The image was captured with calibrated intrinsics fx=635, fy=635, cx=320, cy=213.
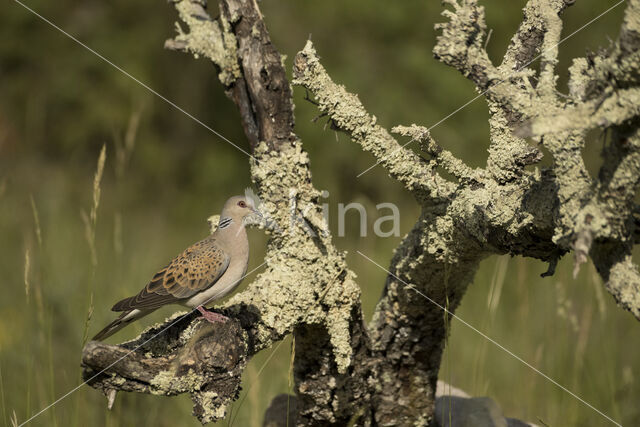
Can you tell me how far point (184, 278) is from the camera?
2723 mm

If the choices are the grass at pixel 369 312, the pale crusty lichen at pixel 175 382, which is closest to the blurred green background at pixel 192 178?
the grass at pixel 369 312

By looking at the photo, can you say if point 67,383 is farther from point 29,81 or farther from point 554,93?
point 29,81

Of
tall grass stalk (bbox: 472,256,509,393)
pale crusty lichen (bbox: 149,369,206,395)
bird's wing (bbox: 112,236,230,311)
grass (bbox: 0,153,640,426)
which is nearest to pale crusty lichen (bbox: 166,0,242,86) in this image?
bird's wing (bbox: 112,236,230,311)

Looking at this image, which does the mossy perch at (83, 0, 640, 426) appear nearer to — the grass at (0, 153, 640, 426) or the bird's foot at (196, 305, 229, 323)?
the bird's foot at (196, 305, 229, 323)

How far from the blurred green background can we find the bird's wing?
3.60 ft

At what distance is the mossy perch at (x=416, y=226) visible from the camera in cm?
193

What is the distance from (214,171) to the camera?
984 centimetres

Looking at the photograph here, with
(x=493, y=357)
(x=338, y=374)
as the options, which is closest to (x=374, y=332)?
(x=338, y=374)

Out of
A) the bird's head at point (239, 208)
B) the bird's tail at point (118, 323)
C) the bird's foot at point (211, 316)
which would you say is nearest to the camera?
the bird's foot at point (211, 316)

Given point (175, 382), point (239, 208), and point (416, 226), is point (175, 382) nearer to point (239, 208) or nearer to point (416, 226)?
point (239, 208)

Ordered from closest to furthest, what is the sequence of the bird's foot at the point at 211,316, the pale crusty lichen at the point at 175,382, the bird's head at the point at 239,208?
the pale crusty lichen at the point at 175,382
the bird's foot at the point at 211,316
the bird's head at the point at 239,208

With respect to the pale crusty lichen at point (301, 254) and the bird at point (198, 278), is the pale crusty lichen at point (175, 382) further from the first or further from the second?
the pale crusty lichen at point (301, 254)

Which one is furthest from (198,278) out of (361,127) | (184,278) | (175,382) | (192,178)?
→ (192,178)

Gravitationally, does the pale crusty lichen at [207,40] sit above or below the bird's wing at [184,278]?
above
